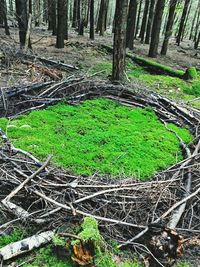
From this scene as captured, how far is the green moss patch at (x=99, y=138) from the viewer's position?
389 cm

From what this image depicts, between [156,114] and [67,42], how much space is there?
10141 mm

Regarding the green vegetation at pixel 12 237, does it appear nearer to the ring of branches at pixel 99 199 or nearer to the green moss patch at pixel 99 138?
the ring of branches at pixel 99 199

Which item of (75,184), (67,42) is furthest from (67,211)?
(67,42)

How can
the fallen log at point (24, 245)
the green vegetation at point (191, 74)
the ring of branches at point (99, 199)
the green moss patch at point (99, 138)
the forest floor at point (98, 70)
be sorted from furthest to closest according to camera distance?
the green vegetation at point (191, 74) < the forest floor at point (98, 70) < the green moss patch at point (99, 138) < the ring of branches at point (99, 199) < the fallen log at point (24, 245)

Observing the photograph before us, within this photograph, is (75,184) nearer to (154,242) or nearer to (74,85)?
(154,242)

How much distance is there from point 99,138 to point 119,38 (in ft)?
11.9

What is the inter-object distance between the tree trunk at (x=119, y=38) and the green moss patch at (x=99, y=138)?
1.95 metres

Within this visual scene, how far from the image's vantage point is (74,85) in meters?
6.35

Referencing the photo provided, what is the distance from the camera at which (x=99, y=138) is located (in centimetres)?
459

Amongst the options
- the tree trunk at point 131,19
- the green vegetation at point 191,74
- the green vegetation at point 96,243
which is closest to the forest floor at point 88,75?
the green vegetation at point 96,243

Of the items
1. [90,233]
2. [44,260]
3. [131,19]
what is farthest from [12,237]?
[131,19]

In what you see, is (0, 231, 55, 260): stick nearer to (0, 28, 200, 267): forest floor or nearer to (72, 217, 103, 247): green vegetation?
(0, 28, 200, 267): forest floor

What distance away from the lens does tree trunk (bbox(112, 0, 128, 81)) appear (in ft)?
22.2

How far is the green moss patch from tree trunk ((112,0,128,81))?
6.41 ft
